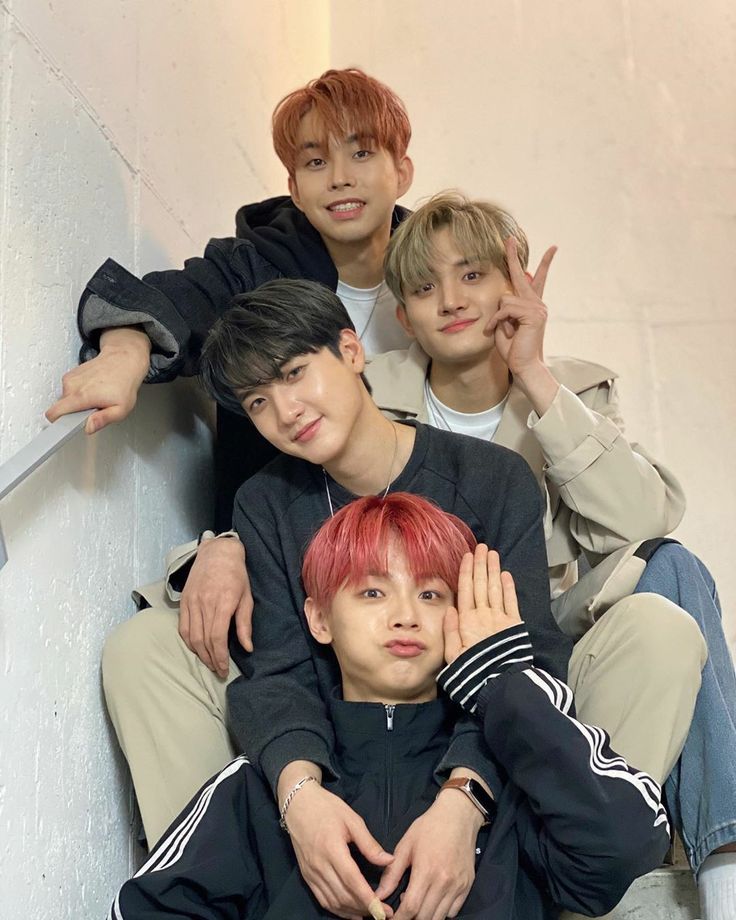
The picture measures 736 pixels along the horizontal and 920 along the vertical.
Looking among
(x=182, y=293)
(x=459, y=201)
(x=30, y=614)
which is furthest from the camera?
(x=459, y=201)

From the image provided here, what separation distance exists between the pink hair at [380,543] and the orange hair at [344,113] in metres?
0.84

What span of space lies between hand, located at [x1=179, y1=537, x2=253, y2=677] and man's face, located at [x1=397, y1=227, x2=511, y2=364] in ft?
1.58

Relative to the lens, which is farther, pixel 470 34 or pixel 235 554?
pixel 470 34

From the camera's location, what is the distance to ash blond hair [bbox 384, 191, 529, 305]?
174 cm

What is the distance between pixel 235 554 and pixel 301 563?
0.09 metres

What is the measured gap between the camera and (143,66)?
177 centimetres

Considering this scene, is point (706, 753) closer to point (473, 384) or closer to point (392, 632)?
point (392, 632)

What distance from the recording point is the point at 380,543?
4.22 ft

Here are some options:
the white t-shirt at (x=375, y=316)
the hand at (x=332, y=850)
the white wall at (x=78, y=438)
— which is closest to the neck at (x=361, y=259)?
the white t-shirt at (x=375, y=316)

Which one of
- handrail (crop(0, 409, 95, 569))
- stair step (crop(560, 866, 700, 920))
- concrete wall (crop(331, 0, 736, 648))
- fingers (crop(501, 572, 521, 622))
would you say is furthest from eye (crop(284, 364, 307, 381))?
concrete wall (crop(331, 0, 736, 648))

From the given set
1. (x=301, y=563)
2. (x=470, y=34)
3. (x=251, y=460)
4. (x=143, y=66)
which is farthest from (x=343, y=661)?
(x=470, y=34)

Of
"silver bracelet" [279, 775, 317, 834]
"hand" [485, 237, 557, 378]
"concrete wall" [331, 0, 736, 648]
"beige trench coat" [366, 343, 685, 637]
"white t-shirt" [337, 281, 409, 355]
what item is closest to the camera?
"silver bracelet" [279, 775, 317, 834]

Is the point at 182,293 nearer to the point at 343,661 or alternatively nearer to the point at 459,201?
the point at 459,201

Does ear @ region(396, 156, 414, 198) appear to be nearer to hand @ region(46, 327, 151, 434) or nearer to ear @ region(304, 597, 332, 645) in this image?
hand @ region(46, 327, 151, 434)
